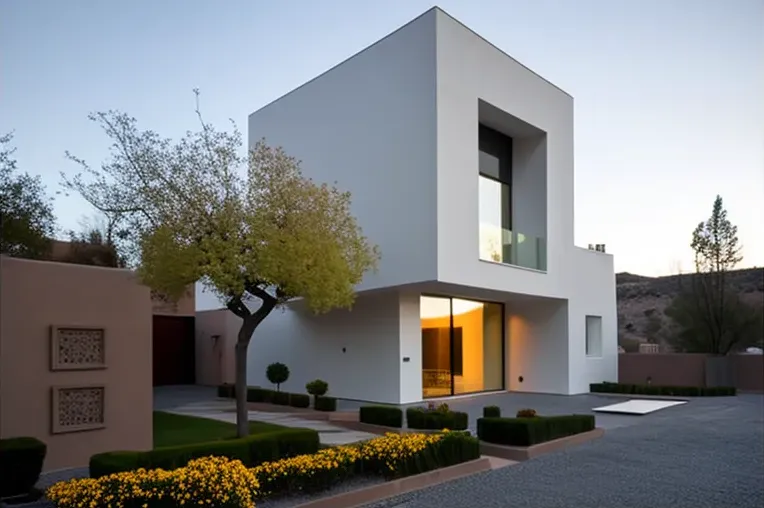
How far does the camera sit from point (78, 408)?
9.48 m

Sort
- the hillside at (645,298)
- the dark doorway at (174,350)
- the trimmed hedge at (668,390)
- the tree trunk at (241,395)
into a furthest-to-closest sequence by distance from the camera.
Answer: the hillside at (645,298) < the dark doorway at (174,350) < the trimmed hedge at (668,390) < the tree trunk at (241,395)

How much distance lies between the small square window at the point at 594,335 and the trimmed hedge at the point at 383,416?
11.9 metres

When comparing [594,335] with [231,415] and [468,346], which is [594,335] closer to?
[468,346]

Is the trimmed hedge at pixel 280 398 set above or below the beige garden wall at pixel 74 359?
below

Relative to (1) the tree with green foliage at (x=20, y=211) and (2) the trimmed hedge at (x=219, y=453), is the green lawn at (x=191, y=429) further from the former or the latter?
(1) the tree with green foliage at (x=20, y=211)

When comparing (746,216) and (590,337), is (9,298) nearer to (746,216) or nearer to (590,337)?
(590,337)

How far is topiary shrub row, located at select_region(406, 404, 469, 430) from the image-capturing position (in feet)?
38.0

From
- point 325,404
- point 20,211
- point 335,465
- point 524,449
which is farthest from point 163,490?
point 325,404

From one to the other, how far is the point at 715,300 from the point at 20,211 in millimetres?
21861

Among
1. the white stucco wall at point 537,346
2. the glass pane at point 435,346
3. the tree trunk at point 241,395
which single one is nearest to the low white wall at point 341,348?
the glass pane at point 435,346

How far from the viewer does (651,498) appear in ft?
25.4

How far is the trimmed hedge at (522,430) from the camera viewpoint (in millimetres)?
10523

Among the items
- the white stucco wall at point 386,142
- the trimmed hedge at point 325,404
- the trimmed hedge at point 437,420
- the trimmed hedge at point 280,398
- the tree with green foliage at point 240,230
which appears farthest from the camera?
the trimmed hedge at point 280,398

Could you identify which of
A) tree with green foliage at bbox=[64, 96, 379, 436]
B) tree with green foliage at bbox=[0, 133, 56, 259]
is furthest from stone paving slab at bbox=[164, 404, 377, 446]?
tree with green foliage at bbox=[0, 133, 56, 259]
